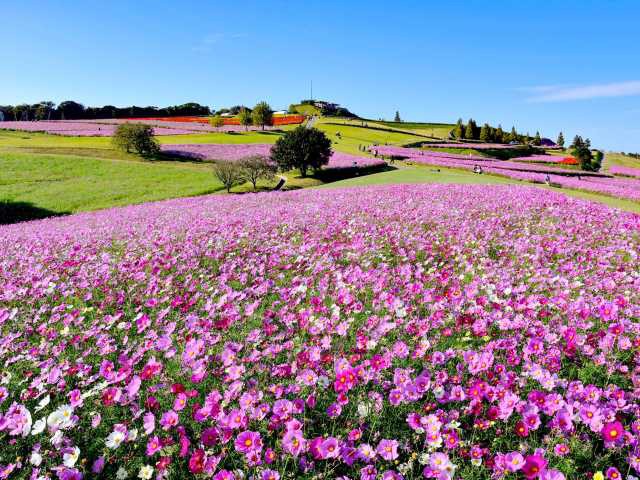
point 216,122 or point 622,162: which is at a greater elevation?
point 216,122

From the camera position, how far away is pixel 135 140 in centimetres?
5425

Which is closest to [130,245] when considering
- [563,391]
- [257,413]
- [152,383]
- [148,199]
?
[152,383]

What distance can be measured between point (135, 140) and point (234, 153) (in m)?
13.9

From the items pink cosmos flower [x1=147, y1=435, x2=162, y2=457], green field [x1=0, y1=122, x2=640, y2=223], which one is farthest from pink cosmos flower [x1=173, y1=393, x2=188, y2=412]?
green field [x1=0, y1=122, x2=640, y2=223]

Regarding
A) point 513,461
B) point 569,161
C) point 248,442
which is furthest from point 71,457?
point 569,161

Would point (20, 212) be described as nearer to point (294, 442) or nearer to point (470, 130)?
point (294, 442)

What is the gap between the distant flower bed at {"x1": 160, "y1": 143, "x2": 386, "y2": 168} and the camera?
49256 millimetres

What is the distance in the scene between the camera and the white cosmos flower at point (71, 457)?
274cm

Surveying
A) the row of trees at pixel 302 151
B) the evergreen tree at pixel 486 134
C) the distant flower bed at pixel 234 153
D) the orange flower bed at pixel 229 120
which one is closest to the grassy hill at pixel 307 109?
the orange flower bed at pixel 229 120

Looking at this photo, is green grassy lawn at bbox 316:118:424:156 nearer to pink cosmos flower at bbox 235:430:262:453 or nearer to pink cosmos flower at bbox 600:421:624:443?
pink cosmos flower at bbox 600:421:624:443

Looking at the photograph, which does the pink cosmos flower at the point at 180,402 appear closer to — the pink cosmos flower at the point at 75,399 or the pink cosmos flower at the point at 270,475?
the pink cosmos flower at the point at 75,399

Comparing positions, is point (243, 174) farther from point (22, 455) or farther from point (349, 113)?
point (349, 113)

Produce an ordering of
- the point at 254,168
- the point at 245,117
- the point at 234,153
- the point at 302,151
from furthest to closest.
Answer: the point at 245,117
the point at 234,153
the point at 302,151
the point at 254,168

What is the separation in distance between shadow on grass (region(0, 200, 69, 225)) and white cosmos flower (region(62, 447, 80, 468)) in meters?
31.0
